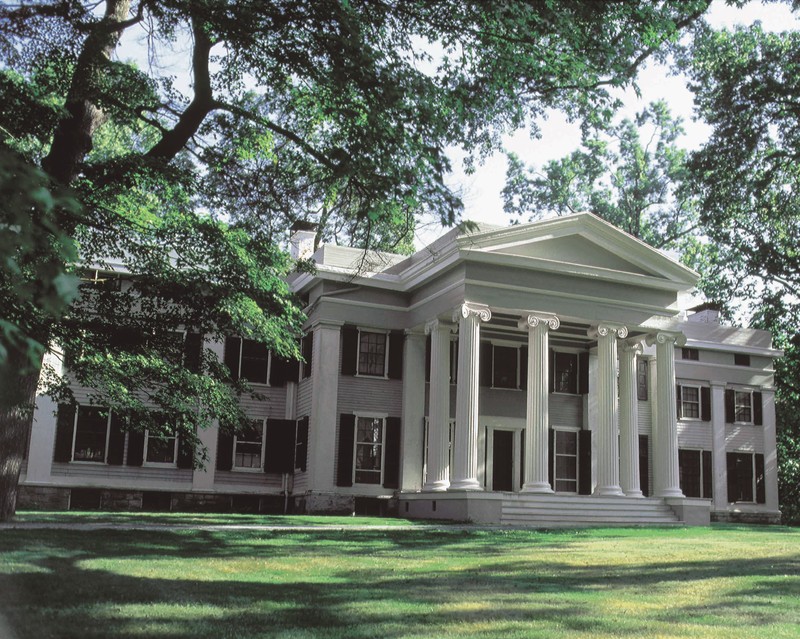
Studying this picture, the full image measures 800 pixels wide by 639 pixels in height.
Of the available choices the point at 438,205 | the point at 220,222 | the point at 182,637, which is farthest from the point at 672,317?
the point at 182,637

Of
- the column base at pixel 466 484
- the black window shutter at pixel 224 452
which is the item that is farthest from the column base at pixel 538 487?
the black window shutter at pixel 224 452

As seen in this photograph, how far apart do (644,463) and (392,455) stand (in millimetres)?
9899

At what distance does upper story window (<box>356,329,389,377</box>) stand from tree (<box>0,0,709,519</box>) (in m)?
9.17

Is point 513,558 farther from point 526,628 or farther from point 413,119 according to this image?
point 413,119

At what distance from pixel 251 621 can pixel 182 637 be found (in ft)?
2.53

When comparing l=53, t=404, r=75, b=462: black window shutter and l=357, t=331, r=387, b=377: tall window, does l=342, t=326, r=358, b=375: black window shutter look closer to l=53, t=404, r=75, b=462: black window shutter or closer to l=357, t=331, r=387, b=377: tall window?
l=357, t=331, r=387, b=377: tall window

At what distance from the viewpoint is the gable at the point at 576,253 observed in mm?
24156

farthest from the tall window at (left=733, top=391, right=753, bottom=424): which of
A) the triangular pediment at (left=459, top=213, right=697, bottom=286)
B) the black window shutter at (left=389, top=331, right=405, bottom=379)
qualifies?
the black window shutter at (left=389, top=331, right=405, bottom=379)

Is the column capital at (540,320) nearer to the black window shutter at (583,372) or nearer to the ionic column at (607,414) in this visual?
the ionic column at (607,414)

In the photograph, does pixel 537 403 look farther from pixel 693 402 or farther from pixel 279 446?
pixel 693 402

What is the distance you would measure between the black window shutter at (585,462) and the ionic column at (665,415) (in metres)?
2.74

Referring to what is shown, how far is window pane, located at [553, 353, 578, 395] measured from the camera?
28.6m

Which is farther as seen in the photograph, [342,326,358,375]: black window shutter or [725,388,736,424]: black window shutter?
[725,388,736,424]: black window shutter

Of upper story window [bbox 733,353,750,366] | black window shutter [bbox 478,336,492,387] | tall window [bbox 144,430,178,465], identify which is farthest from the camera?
upper story window [bbox 733,353,750,366]
